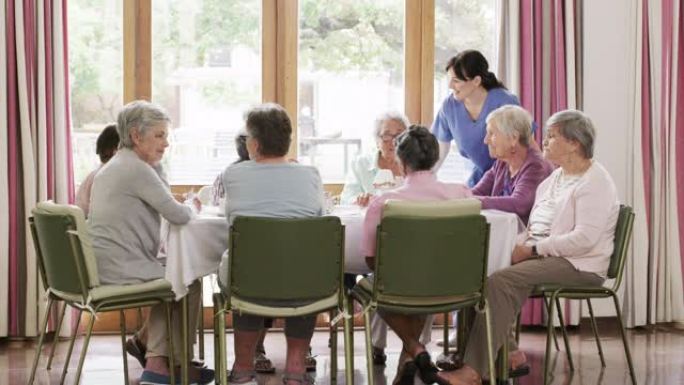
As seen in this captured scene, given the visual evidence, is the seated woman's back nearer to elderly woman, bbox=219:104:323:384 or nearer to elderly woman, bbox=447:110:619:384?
elderly woman, bbox=219:104:323:384

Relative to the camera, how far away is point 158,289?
405 centimetres

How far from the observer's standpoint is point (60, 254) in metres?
3.95

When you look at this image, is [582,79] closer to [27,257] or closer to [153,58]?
[153,58]

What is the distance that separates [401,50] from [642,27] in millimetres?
1257

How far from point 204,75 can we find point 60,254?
6.35ft

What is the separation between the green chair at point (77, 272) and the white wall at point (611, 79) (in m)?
2.71

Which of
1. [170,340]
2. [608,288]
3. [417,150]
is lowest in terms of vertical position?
[170,340]

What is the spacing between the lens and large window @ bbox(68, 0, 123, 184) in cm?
557

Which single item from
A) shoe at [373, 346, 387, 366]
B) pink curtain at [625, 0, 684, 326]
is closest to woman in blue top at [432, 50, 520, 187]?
shoe at [373, 346, 387, 366]

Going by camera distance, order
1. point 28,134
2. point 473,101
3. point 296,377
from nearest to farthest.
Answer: point 296,377, point 473,101, point 28,134

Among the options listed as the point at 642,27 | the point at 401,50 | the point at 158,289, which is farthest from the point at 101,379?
the point at 642,27

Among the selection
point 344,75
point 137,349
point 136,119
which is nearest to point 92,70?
point 344,75

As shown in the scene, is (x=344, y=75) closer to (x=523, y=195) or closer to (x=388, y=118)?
(x=388, y=118)

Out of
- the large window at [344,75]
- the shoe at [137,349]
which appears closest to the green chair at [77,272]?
the shoe at [137,349]
